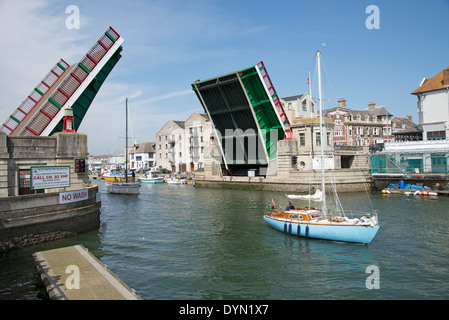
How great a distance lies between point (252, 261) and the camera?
49.3 ft

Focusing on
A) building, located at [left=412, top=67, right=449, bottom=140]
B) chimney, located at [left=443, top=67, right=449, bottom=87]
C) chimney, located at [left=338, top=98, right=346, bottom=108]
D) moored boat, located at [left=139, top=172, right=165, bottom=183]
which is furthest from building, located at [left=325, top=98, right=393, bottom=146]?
moored boat, located at [left=139, top=172, right=165, bottom=183]

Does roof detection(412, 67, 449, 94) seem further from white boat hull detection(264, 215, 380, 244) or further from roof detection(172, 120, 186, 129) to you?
roof detection(172, 120, 186, 129)

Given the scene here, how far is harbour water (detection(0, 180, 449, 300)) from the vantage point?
11687mm

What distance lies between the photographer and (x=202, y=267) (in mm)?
14234

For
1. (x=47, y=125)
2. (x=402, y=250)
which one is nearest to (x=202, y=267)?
(x=402, y=250)

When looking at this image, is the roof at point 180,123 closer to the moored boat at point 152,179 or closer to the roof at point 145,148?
the moored boat at point 152,179

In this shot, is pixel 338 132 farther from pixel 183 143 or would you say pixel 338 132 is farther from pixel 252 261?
pixel 252 261

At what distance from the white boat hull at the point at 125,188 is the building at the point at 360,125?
4067 centimetres

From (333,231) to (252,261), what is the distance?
5456 millimetres

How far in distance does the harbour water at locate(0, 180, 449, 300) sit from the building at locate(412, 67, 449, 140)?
28.9 metres

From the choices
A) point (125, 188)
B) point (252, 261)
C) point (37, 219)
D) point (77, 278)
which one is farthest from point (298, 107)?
point (77, 278)

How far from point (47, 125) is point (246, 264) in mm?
17240

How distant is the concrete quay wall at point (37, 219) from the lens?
1586 centimetres

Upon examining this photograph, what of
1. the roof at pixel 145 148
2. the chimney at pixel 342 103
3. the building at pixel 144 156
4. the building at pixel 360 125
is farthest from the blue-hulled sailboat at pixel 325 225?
the roof at pixel 145 148
